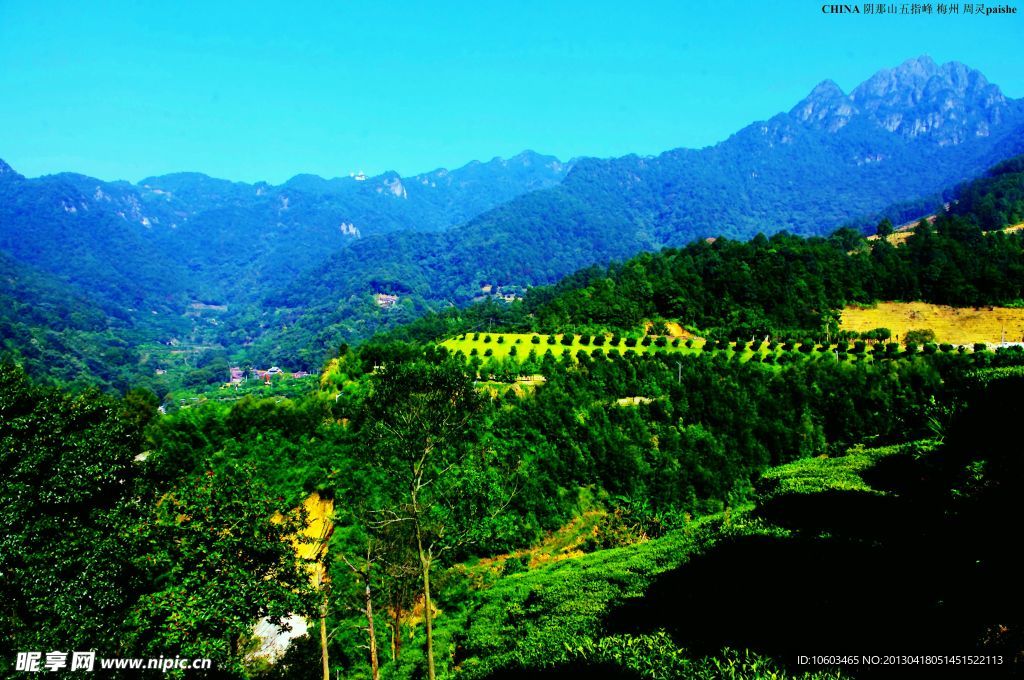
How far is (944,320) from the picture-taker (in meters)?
45.0

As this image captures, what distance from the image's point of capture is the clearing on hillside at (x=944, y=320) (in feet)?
135

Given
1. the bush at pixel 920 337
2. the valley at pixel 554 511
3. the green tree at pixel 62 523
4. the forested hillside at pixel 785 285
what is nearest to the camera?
the valley at pixel 554 511

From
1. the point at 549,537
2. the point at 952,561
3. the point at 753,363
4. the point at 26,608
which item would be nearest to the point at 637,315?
the point at 753,363

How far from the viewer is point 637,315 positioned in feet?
152

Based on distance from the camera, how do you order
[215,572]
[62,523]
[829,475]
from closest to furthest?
[215,572] → [62,523] → [829,475]

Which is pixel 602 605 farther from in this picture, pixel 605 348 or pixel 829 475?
pixel 605 348

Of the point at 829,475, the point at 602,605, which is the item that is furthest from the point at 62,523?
the point at 829,475

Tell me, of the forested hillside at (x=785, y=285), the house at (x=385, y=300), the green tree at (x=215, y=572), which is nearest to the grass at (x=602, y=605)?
the green tree at (x=215, y=572)

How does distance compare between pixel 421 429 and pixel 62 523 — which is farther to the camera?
pixel 421 429

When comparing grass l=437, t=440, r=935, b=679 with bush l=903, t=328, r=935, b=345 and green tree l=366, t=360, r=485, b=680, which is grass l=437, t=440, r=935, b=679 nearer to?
green tree l=366, t=360, r=485, b=680

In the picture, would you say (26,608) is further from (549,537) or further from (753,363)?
(753,363)

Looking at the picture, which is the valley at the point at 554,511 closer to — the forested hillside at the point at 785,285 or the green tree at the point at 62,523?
the green tree at the point at 62,523

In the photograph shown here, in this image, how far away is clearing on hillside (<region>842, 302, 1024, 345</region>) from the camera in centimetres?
4128

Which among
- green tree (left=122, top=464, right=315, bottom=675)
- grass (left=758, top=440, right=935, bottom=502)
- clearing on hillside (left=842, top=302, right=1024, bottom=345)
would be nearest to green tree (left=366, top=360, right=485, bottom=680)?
green tree (left=122, top=464, right=315, bottom=675)
